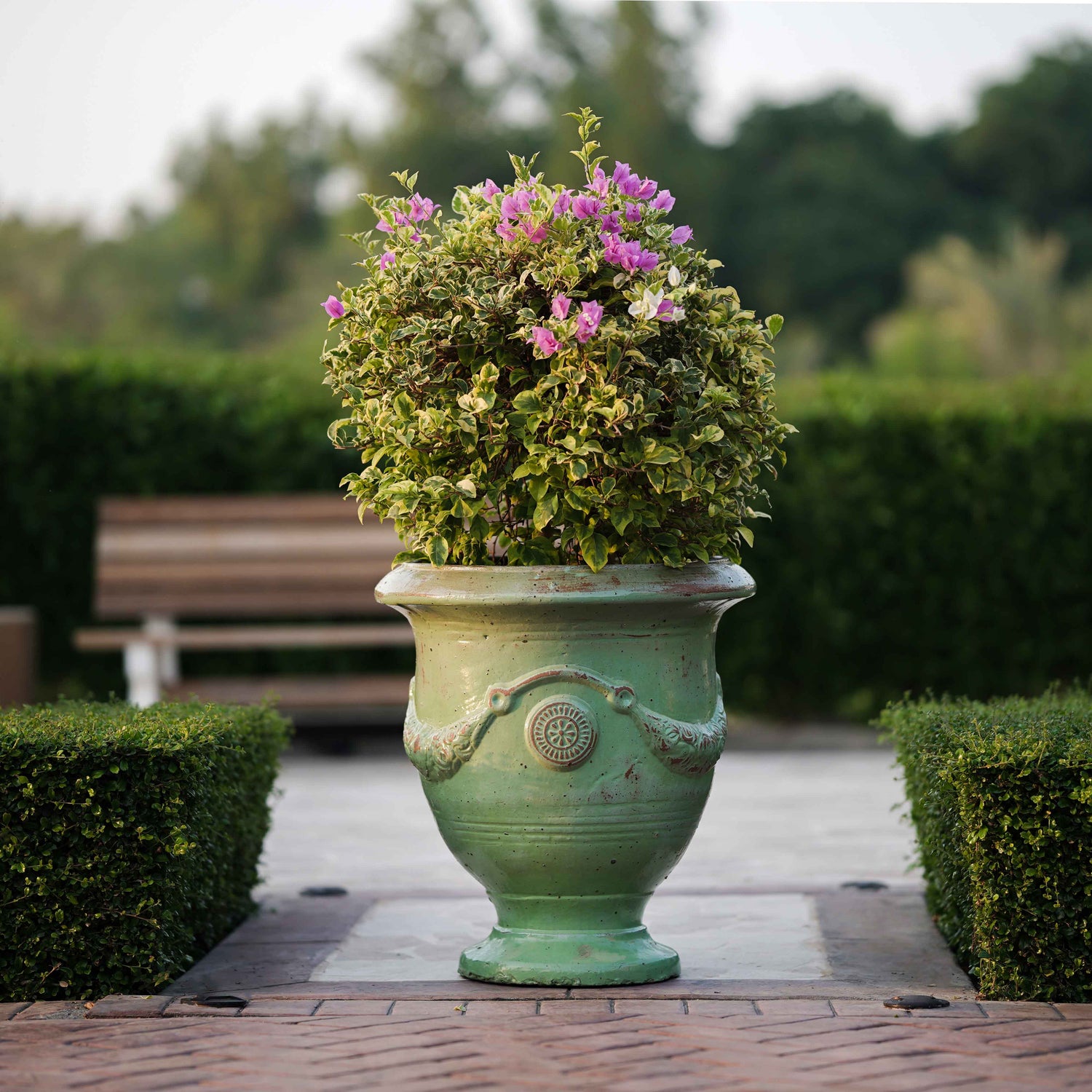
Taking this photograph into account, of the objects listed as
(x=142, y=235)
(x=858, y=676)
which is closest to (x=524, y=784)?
(x=858, y=676)

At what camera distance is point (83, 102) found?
37406 millimetres

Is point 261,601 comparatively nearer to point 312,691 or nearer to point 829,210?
point 312,691

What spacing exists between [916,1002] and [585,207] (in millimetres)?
1972

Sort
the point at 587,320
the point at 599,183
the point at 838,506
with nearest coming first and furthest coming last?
the point at 587,320 → the point at 599,183 → the point at 838,506

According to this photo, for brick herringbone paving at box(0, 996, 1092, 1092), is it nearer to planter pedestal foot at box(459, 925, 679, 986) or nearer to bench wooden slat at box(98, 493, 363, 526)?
planter pedestal foot at box(459, 925, 679, 986)

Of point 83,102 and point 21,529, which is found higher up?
point 83,102

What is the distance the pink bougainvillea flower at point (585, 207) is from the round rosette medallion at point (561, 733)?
1.13 m

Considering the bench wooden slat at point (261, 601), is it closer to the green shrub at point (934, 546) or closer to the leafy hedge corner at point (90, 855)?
the green shrub at point (934, 546)

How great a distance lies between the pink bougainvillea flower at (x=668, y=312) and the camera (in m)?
3.33

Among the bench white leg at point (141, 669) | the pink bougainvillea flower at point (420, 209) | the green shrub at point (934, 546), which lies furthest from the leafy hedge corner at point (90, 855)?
the green shrub at point (934, 546)

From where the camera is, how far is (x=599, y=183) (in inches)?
138

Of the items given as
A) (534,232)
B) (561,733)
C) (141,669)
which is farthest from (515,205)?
(141,669)

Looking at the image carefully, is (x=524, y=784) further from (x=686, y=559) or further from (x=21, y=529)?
(x=21, y=529)

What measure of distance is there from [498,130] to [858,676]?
128 ft
